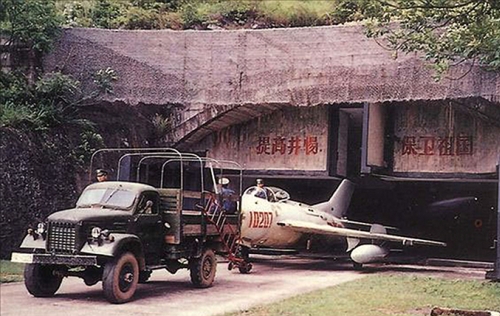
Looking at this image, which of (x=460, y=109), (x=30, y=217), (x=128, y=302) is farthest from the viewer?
(x=460, y=109)

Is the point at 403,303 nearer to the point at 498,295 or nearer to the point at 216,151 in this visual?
the point at 498,295

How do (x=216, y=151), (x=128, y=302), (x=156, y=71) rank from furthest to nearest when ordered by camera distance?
1. (x=216, y=151)
2. (x=156, y=71)
3. (x=128, y=302)

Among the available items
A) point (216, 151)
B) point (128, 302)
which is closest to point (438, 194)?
point (216, 151)

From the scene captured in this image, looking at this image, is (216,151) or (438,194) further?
(438,194)

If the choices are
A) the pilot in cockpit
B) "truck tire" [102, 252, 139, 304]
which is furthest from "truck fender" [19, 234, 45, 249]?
the pilot in cockpit

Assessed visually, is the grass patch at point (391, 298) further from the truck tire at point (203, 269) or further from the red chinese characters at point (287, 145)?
the red chinese characters at point (287, 145)

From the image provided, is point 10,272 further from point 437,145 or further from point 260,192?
point 437,145

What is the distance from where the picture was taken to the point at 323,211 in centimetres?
1945

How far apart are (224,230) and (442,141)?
696 cm

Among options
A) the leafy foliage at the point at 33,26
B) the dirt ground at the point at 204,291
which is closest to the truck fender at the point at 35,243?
the dirt ground at the point at 204,291

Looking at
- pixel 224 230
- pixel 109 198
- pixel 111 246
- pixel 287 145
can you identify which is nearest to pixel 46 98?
pixel 287 145

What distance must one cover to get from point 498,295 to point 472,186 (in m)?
9.15

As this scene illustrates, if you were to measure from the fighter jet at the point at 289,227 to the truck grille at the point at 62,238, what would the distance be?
517 centimetres

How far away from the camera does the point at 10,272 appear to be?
13.6m
